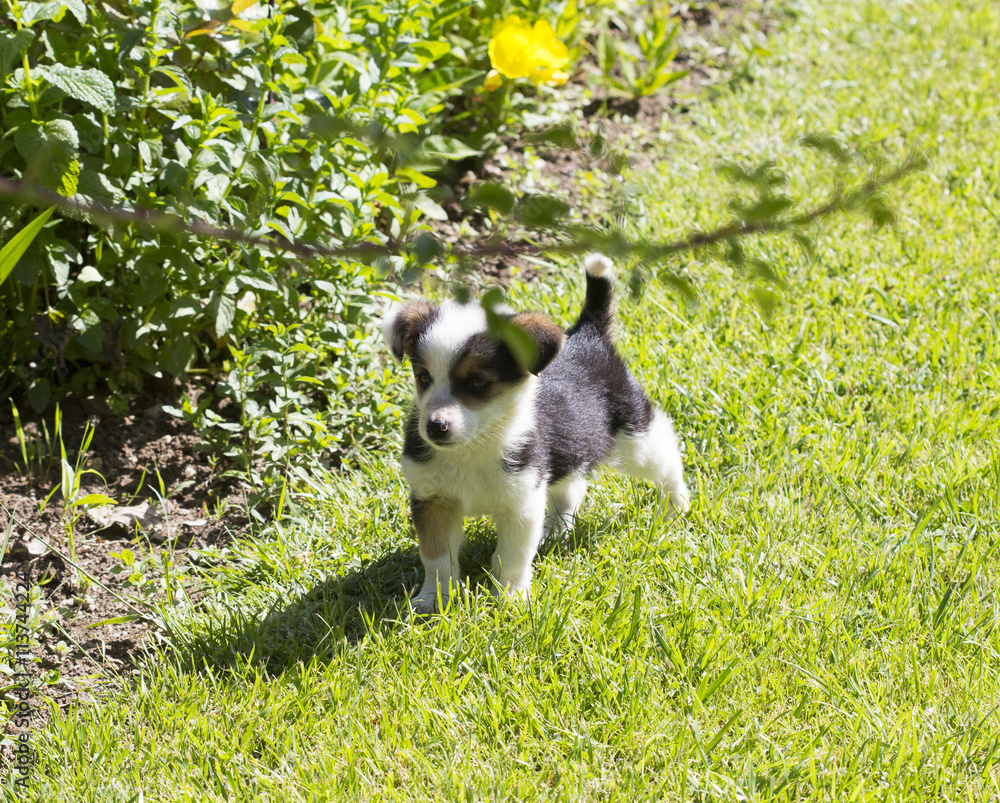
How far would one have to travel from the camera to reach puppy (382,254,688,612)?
Result: 263 centimetres

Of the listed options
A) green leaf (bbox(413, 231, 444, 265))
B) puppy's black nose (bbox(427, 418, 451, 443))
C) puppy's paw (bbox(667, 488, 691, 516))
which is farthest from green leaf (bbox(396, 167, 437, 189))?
green leaf (bbox(413, 231, 444, 265))

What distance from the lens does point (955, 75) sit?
6.25 m

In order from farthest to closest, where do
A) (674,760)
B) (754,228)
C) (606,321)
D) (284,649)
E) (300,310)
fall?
(300,310), (606,321), (284,649), (674,760), (754,228)

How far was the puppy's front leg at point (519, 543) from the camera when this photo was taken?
273 cm

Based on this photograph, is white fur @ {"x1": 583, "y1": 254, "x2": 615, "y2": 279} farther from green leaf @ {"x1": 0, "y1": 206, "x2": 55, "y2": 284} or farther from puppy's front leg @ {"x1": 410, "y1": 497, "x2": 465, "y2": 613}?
green leaf @ {"x1": 0, "y1": 206, "x2": 55, "y2": 284}

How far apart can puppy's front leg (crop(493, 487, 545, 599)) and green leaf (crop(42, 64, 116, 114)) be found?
65.2 inches

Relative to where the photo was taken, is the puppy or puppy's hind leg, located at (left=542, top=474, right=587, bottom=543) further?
puppy's hind leg, located at (left=542, top=474, right=587, bottom=543)

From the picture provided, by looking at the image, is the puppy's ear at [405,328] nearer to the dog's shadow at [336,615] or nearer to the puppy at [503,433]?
the puppy at [503,433]

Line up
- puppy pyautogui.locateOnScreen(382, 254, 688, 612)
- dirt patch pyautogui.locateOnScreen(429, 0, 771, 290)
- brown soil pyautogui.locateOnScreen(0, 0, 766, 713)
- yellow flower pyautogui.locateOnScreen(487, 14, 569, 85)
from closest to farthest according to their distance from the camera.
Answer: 1. puppy pyautogui.locateOnScreen(382, 254, 688, 612)
2. brown soil pyautogui.locateOnScreen(0, 0, 766, 713)
3. yellow flower pyautogui.locateOnScreen(487, 14, 569, 85)
4. dirt patch pyautogui.locateOnScreen(429, 0, 771, 290)

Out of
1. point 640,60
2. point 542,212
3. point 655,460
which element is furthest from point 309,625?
point 640,60

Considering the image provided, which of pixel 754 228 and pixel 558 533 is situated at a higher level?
pixel 754 228

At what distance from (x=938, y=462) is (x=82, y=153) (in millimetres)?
3053

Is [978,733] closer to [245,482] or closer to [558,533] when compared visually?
[558,533]

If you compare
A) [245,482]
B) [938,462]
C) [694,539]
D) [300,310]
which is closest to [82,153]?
[300,310]
